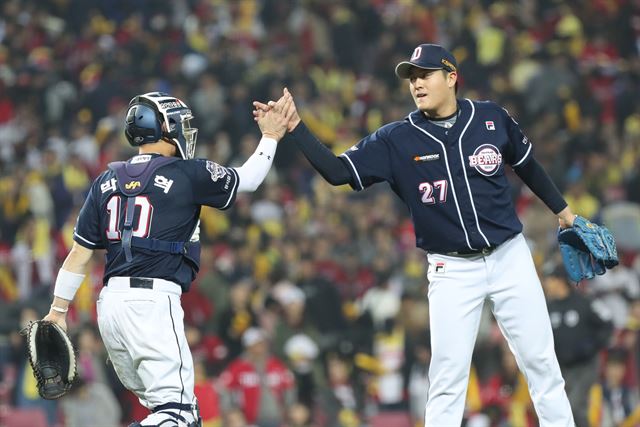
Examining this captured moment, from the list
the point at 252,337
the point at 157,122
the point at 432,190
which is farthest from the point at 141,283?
the point at 252,337

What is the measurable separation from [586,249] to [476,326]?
2.83 ft

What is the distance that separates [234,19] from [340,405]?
9.62 meters

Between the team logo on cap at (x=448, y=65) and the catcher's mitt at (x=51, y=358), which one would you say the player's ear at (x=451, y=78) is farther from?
the catcher's mitt at (x=51, y=358)

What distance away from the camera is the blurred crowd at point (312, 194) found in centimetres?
1176

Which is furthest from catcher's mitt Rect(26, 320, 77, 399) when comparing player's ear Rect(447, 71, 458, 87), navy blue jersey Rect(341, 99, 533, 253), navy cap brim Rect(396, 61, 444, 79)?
player's ear Rect(447, 71, 458, 87)

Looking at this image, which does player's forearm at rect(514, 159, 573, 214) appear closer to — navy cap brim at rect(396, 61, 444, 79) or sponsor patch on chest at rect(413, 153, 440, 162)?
sponsor patch on chest at rect(413, 153, 440, 162)

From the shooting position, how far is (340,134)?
672 inches

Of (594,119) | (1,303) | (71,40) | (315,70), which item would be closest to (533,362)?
(1,303)

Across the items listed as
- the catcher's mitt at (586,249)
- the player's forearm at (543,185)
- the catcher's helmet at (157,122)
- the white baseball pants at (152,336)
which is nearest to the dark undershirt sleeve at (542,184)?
the player's forearm at (543,185)

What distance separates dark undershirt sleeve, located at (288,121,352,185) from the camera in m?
6.87

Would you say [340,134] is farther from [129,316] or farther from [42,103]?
[129,316]

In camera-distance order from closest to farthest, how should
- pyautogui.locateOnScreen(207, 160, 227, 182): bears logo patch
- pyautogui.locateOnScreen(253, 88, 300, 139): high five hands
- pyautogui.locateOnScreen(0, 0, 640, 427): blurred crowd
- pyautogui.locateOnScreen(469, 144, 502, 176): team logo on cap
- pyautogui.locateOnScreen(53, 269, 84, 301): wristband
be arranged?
pyautogui.locateOnScreen(207, 160, 227, 182): bears logo patch, pyautogui.locateOnScreen(53, 269, 84, 301): wristband, pyautogui.locateOnScreen(469, 144, 502, 176): team logo on cap, pyautogui.locateOnScreen(253, 88, 300, 139): high five hands, pyautogui.locateOnScreen(0, 0, 640, 427): blurred crowd

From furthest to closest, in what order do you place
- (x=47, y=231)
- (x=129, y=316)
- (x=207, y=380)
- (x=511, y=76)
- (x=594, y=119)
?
1. (x=511, y=76)
2. (x=594, y=119)
3. (x=47, y=231)
4. (x=207, y=380)
5. (x=129, y=316)

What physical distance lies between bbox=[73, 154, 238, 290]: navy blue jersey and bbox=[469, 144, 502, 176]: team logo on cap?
4.32 ft
